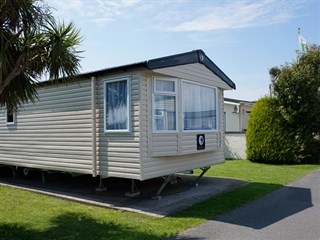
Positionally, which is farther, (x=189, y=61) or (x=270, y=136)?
(x=270, y=136)

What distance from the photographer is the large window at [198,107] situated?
8477mm

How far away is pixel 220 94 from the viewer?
34.1 ft

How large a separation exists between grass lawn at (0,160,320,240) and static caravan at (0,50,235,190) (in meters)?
1.13

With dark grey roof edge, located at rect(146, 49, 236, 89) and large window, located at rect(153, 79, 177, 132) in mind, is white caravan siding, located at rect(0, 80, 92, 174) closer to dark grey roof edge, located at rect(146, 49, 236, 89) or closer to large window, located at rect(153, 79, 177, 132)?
large window, located at rect(153, 79, 177, 132)

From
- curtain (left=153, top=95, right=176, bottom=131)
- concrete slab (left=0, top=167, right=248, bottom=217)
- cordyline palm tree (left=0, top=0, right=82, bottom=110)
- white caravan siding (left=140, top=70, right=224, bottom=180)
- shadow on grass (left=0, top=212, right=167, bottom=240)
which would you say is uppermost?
cordyline palm tree (left=0, top=0, right=82, bottom=110)

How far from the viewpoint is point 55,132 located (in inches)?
365

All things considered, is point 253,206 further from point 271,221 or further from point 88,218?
point 88,218

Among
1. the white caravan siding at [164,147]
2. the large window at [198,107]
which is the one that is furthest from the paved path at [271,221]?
the large window at [198,107]

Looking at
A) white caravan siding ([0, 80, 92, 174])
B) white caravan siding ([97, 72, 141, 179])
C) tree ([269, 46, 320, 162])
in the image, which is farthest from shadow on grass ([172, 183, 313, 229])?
tree ([269, 46, 320, 162])

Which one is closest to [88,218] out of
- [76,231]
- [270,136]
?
[76,231]

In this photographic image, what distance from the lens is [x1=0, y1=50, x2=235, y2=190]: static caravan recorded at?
7.45m

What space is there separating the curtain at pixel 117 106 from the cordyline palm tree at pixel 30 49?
159 cm

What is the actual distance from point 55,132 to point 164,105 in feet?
11.2

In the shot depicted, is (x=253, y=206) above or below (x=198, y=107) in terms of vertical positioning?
below
